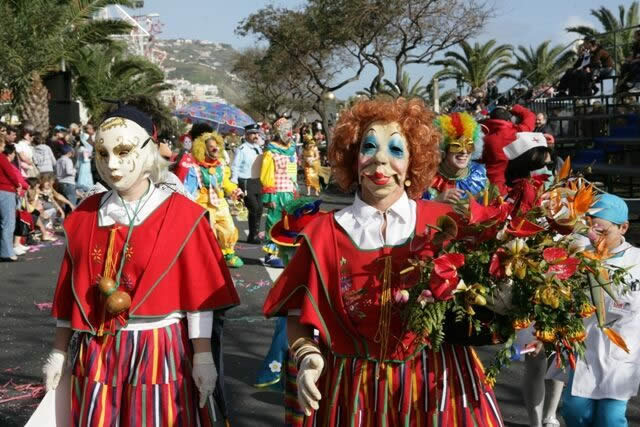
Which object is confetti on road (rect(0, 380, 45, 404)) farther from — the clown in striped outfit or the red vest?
the red vest

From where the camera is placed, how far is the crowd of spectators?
1238 centimetres

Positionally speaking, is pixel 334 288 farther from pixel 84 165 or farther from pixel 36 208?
pixel 84 165

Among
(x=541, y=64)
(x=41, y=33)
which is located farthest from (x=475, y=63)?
(x=41, y=33)

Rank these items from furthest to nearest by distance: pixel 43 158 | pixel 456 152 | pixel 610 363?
pixel 43 158 → pixel 456 152 → pixel 610 363

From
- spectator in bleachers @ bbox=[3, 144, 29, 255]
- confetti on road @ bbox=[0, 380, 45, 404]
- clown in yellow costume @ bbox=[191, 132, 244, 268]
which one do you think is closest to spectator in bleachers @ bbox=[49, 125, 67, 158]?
spectator in bleachers @ bbox=[3, 144, 29, 255]

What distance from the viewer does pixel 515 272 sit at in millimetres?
2775

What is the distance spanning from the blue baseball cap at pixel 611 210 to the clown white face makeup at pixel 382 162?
1232 millimetres

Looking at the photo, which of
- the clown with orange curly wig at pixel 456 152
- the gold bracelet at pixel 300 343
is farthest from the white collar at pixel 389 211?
the clown with orange curly wig at pixel 456 152

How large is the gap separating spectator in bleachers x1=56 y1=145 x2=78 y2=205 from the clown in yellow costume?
620 centimetres

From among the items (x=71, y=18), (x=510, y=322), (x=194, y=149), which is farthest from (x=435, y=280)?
(x=71, y=18)

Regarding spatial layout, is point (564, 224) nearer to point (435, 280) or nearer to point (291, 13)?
point (435, 280)

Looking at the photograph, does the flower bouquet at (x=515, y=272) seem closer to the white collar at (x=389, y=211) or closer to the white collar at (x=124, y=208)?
the white collar at (x=389, y=211)

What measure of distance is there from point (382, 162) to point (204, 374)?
3.58 feet

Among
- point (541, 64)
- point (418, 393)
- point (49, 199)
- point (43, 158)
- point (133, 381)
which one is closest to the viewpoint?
point (418, 393)
